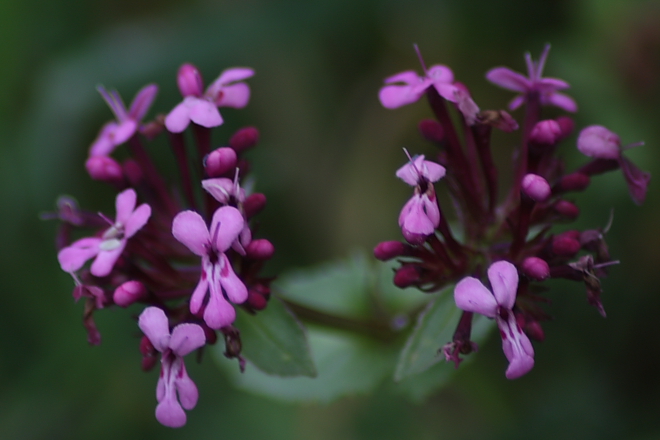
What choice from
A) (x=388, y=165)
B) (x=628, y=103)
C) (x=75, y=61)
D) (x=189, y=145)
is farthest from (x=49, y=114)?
(x=628, y=103)

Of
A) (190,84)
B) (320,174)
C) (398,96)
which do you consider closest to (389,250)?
(398,96)

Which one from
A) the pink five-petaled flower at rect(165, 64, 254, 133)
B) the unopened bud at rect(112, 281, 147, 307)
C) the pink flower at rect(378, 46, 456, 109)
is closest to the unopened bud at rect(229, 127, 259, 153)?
the pink five-petaled flower at rect(165, 64, 254, 133)

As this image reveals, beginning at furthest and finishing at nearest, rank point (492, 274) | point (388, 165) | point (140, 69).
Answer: point (388, 165), point (140, 69), point (492, 274)

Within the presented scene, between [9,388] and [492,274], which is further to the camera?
[9,388]

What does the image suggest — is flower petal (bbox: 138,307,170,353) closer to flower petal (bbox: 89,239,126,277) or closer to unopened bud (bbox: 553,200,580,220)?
flower petal (bbox: 89,239,126,277)

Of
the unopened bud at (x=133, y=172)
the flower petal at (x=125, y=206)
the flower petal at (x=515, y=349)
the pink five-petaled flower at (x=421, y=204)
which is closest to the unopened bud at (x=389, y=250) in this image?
the pink five-petaled flower at (x=421, y=204)

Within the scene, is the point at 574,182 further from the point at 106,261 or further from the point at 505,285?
the point at 106,261

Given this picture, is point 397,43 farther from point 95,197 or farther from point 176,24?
point 95,197

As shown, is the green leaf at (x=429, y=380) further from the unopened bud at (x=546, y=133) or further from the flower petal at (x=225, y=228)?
the flower petal at (x=225, y=228)

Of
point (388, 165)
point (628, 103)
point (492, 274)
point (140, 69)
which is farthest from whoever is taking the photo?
point (388, 165)
